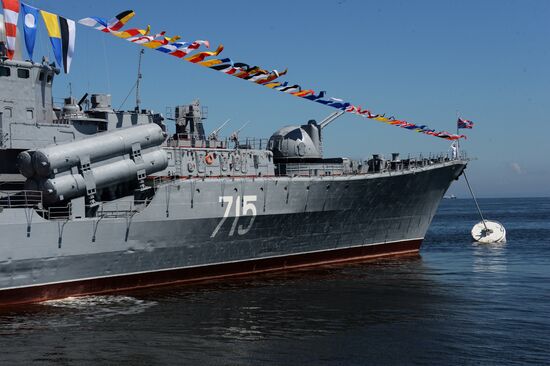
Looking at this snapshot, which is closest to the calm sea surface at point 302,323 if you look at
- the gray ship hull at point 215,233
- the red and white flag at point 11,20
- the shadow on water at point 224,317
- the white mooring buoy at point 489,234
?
the shadow on water at point 224,317

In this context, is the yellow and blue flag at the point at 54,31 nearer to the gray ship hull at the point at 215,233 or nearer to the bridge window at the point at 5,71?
the bridge window at the point at 5,71

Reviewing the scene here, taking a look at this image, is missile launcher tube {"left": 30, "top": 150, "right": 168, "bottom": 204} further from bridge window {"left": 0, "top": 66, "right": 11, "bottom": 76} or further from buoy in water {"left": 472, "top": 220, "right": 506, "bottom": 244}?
buoy in water {"left": 472, "top": 220, "right": 506, "bottom": 244}

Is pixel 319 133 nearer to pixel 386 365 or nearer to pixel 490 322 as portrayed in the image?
pixel 490 322

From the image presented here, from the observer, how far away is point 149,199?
23.7 meters

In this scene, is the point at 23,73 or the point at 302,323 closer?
the point at 302,323

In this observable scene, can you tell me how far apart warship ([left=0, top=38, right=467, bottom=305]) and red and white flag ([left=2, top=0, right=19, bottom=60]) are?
158 centimetres

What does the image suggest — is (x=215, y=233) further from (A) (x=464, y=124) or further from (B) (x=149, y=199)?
(A) (x=464, y=124)

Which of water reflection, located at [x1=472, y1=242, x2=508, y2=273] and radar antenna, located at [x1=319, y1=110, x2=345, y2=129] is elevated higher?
radar antenna, located at [x1=319, y1=110, x2=345, y2=129]

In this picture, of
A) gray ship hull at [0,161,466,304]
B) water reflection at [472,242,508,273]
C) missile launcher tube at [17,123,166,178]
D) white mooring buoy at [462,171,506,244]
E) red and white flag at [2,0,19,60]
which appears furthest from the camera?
white mooring buoy at [462,171,506,244]

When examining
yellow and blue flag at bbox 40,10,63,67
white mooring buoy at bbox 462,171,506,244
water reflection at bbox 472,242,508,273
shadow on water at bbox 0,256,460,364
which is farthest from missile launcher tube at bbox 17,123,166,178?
white mooring buoy at bbox 462,171,506,244

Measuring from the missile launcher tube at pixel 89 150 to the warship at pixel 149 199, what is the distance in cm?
4

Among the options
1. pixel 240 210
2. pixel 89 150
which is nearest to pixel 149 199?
pixel 89 150

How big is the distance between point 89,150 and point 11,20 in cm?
525

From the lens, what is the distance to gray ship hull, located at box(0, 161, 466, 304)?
20297mm
